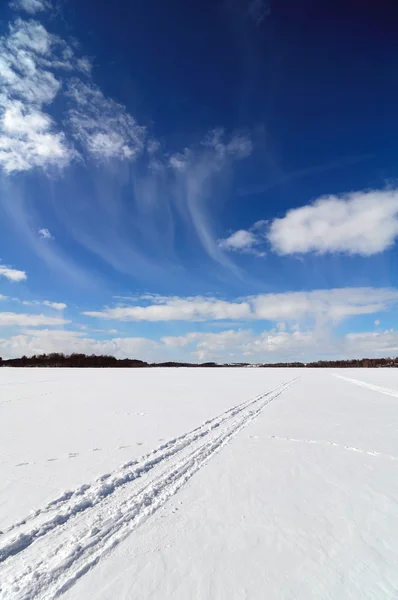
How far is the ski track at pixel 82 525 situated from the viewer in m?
2.73

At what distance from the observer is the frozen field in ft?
9.04

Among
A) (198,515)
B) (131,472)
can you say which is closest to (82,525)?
(198,515)

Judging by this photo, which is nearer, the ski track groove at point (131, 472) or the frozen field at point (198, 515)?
the frozen field at point (198, 515)

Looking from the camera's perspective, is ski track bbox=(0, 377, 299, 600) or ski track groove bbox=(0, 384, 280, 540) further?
ski track groove bbox=(0, 384, 280, 540)

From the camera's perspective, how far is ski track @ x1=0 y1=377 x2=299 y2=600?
2.73m

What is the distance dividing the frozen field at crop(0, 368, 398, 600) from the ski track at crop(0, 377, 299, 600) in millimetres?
16

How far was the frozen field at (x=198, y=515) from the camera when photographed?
276cm

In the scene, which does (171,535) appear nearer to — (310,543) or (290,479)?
(310,543)

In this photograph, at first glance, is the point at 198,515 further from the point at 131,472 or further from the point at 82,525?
the point at 131,472

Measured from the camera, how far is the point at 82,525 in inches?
141

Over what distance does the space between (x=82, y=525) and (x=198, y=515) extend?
1.32 m

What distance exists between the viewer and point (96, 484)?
15.5 feet

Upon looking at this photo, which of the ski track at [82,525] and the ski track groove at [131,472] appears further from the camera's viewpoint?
the ski track groove at [131,472]

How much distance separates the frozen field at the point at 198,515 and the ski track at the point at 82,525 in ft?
0.05
